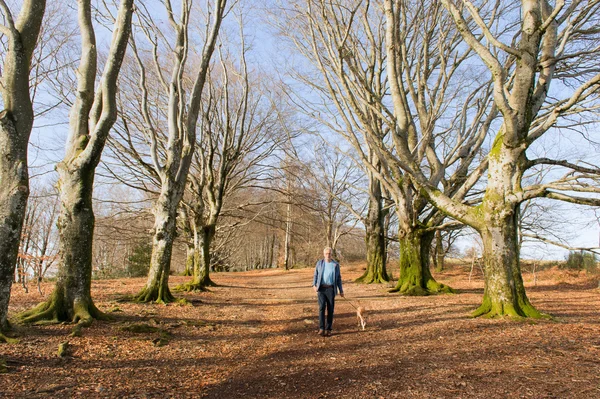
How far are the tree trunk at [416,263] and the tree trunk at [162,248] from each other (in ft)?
23.0

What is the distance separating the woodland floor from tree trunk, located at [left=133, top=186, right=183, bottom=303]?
3.52 feet

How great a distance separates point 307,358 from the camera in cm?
483

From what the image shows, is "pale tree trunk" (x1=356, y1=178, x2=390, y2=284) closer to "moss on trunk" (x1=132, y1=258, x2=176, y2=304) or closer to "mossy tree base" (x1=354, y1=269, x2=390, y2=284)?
"mossy tree base" (x1=354, y1=269, x2=390, y2=284)

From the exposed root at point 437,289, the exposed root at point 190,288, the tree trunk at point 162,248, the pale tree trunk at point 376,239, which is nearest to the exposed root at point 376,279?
the pale tree trunk at point 376,239

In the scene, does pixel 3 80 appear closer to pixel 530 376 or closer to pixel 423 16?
pixel 530 376

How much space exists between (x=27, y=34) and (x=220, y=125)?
10484 mm

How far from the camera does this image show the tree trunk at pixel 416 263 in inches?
447

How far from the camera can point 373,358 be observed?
4660mm

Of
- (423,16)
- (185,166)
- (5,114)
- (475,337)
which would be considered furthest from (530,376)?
(423,16)

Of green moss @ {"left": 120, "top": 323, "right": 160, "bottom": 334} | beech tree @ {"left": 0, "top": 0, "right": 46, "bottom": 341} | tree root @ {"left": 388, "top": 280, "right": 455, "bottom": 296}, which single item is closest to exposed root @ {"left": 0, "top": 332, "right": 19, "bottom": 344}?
beech tree @ {"left": 0, "top": 0, "right": 46, "bottom": 341}

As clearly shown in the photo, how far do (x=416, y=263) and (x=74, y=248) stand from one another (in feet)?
30.6

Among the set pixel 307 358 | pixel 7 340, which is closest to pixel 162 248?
pixel 7 340

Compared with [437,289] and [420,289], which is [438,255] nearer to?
[437,289]

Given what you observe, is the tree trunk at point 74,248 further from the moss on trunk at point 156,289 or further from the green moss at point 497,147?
the green moss at point 497,147
